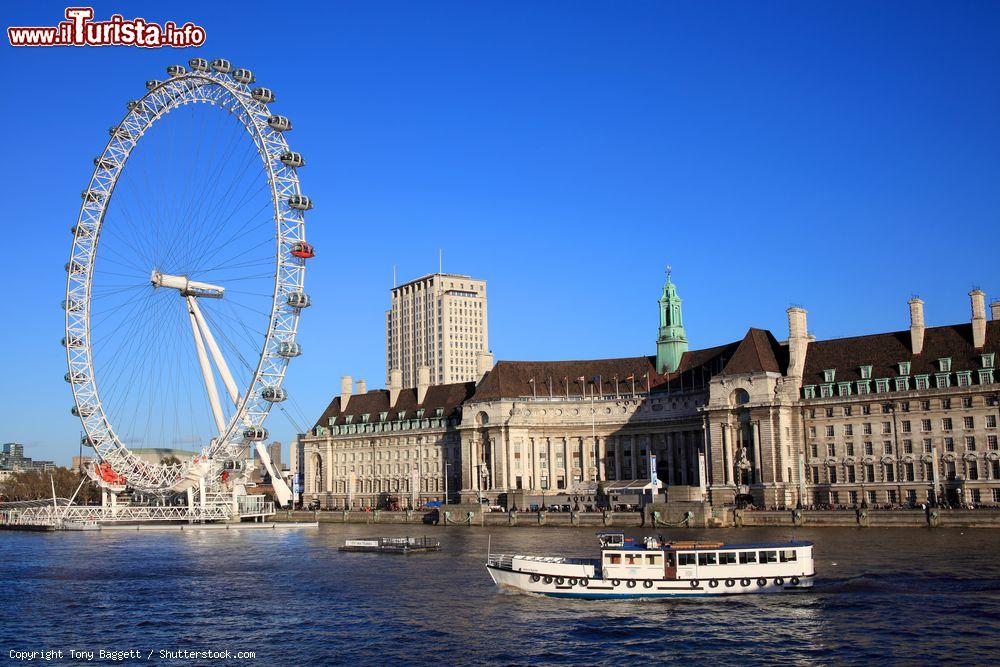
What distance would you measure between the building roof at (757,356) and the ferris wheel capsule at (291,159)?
5767cm

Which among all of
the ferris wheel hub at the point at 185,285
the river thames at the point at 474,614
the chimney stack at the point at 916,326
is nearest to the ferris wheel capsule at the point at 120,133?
the ferris wheel hub at the point at 185,285

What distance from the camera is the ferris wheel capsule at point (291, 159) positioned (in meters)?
109

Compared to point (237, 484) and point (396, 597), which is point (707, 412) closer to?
point (237, 484)

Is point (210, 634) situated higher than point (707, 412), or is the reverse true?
point (707, 412)

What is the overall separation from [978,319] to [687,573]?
6957 cm

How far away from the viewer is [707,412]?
132m

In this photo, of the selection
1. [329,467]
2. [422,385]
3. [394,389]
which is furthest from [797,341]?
[329,467]

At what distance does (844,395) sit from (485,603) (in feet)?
245

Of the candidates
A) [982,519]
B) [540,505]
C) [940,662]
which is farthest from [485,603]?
[540,505]

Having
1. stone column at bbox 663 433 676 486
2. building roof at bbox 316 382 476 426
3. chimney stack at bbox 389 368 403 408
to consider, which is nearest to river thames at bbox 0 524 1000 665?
stone column at bbox 663 433 676 486

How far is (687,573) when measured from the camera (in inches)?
2387

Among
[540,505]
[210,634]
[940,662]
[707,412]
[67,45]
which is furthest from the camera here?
[540,505]

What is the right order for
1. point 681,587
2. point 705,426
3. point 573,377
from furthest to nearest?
point 573,377 → point 705,426 → point 681,587

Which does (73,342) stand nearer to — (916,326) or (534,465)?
(534,465)
